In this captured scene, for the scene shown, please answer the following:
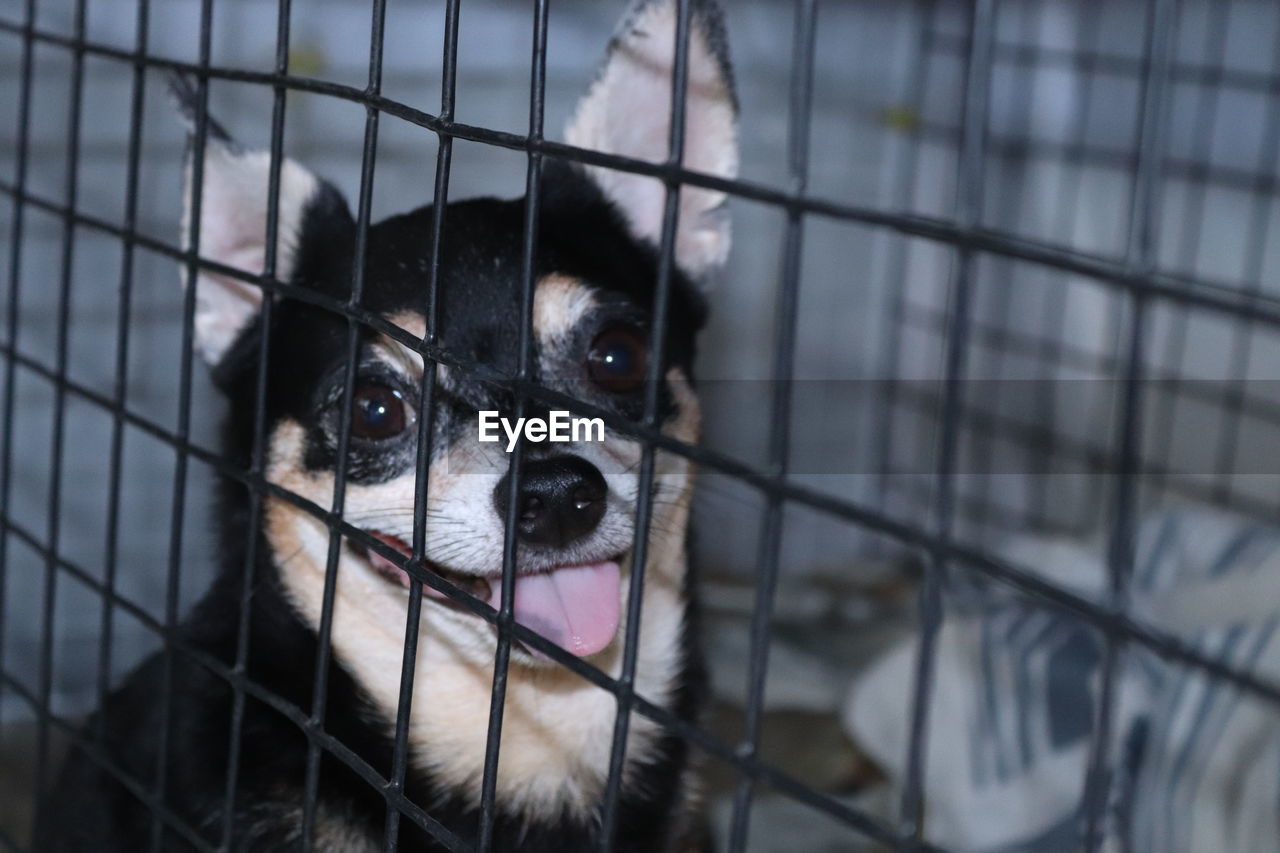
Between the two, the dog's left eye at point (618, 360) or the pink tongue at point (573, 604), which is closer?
the pink tongue at point (573, 604)

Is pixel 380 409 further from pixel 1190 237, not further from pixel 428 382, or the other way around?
pixel 1190 237

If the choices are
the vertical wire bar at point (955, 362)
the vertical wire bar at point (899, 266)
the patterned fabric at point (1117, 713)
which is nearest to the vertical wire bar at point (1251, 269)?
the patterned fabric at point (1117, 713)

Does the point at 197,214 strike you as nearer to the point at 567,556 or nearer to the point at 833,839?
the point at 567,556

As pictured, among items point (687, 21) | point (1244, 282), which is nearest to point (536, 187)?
point (687, 21)

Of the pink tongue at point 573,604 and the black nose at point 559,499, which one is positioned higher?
the black nose at point 559,499

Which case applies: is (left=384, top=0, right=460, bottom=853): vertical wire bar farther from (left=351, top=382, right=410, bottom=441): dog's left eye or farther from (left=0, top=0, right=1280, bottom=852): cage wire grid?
(left=351, top=382, right=410, bottom=441): dog's left eye

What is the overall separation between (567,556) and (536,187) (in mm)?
475

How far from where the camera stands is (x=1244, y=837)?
201 cm

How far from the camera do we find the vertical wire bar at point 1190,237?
9.75 feet

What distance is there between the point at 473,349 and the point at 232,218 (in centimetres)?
35

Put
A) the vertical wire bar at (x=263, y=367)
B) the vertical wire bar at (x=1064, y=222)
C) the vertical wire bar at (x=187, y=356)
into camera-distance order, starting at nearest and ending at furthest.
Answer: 1. the vertical wire bar at (x=263, y=367)
2. the vertical wire bar at (x=187, y=356)
3. the vertical wire bar at (x=1064, y=222)

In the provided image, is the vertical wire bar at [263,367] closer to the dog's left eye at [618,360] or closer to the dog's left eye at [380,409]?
the dog's left eye at [380,409]

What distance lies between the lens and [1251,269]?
2951 millimetres

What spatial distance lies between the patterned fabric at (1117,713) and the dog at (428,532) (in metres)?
0.84
